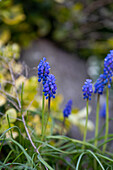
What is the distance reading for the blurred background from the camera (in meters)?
3.51

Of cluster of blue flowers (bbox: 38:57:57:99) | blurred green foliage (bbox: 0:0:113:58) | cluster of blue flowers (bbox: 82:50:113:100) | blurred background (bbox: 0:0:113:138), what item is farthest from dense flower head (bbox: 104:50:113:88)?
blurred green foliage (bbox: 0:0:113:58)

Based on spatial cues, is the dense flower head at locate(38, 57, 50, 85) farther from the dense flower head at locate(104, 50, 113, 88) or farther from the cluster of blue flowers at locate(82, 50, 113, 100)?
the dense flower head at locate(104, 50, 113, 88)

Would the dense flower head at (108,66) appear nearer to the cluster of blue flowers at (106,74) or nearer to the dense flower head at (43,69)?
the cluster of blue flowers at (106,74)

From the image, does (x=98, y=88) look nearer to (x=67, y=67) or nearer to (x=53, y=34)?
(x=67, y=67)

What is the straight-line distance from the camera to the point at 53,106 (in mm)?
2348

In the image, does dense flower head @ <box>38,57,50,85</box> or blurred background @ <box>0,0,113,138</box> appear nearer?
dense flower head @ <box>38,57,50,85</box>

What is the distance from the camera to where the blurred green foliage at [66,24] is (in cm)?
361

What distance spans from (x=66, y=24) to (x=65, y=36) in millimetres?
339

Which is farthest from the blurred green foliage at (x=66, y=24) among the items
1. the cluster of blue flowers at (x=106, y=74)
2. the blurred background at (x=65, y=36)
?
the cluster of blue flowers at (x=106, y=74)

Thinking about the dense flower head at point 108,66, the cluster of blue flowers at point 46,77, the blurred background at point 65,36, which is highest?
the blurred background at point 65,36

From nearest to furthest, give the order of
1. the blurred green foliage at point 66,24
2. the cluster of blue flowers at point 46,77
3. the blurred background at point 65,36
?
the cluster of blue flowers at point 46,77
the blurred background at point 65,36
the blurred green foliage at point 66,24

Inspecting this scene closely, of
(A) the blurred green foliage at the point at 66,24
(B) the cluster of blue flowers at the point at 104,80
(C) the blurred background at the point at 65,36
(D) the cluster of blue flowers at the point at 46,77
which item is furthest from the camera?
(A) the blurred green foliage at the point at 66,24

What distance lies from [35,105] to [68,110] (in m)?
0.68

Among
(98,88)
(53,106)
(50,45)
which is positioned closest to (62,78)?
(50,45)
